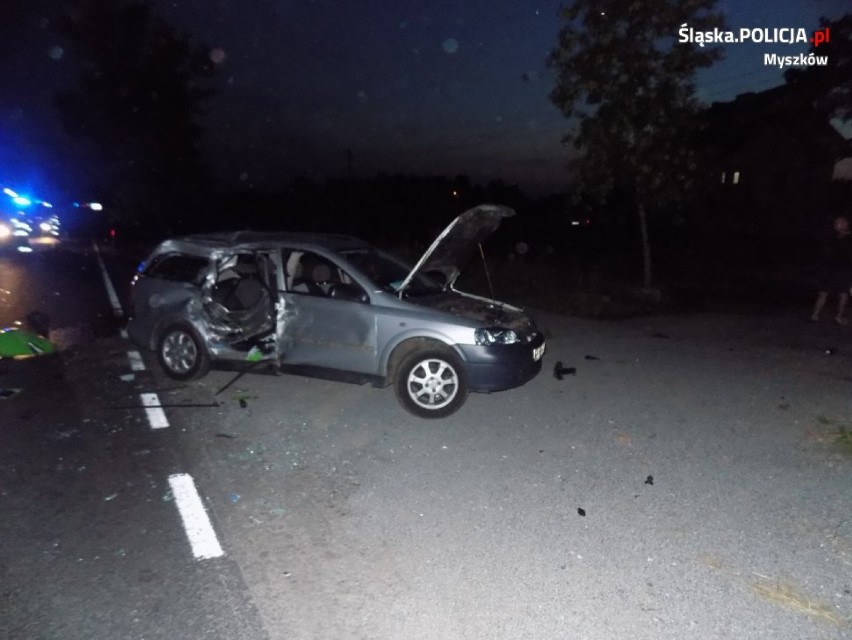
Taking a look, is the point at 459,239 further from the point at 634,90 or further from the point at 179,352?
the point at 634,90

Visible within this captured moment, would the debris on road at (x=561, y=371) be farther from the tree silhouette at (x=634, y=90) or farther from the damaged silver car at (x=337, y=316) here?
the tree silhouette at (x=634, y=90)

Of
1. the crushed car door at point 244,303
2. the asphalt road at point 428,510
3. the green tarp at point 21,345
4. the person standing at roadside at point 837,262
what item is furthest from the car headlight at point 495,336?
the person standing at roadside at point 837,262

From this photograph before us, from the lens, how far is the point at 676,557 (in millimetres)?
3932

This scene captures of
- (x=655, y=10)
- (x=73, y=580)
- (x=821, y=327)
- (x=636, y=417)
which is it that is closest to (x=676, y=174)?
(x=655, y=10)

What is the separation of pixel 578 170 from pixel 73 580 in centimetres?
1236

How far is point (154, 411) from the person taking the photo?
6531 millimetres

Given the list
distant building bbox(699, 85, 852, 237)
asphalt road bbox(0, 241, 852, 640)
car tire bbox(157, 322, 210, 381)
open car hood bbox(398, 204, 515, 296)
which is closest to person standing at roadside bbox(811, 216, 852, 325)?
asphalt road bbox(0, 241, 852, 640)

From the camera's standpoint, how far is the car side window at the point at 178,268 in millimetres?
7453

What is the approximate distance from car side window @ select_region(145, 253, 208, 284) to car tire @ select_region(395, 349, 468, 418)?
2715 mm

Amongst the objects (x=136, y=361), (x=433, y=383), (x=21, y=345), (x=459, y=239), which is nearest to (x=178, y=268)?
(x=136, y=361)

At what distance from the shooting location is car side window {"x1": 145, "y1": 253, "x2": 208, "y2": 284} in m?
7.45

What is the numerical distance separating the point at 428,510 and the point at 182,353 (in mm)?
4173

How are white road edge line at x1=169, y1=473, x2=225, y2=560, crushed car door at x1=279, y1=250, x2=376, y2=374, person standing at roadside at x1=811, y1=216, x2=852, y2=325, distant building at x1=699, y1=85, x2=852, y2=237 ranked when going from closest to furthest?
white road edge line at x1=169, y1=473, x2=225, y2=560 → crushed car door at x1=279, y1=250, x2=376, y2=374 → person standing at roadside at x1=811, y1=216, x2=852, y2=325 → distant building at x1=699, y1=85, x2=852, y2=237

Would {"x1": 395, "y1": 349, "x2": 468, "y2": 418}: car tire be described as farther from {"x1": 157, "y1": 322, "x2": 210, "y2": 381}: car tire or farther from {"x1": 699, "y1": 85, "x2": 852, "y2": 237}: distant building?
{"x1": 699, "y1": 85, "x2": 852, "y2": 237}: distant building
